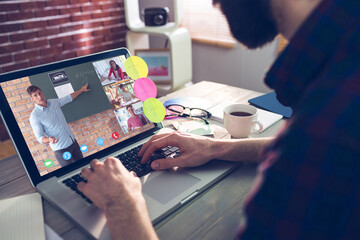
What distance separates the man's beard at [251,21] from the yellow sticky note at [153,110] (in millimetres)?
325

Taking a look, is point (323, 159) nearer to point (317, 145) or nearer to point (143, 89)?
point (317, 145)

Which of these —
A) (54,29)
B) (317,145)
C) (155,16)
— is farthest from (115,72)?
(54,29)

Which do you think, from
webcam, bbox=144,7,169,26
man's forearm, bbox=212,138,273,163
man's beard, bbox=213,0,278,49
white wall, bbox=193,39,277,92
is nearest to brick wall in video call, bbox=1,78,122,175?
man's forearm, bbox=212,138,273,163

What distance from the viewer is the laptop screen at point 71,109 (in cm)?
69

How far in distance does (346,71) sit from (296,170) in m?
0.12

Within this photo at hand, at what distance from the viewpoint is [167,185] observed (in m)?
0.69

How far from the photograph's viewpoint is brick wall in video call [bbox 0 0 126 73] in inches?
89.3

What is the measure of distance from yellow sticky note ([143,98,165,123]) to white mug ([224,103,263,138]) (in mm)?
208

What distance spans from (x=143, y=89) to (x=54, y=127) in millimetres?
299

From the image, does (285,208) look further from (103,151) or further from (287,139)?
(103,151)

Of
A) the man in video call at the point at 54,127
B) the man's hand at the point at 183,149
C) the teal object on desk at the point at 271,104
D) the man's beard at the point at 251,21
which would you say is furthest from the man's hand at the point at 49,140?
the teal object on desk at the point at 271,104

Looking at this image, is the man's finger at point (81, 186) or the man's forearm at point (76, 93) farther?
the man's forearm at point (76, 93)

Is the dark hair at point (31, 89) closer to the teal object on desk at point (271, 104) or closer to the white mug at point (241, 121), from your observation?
the white mug at point (241, 121)

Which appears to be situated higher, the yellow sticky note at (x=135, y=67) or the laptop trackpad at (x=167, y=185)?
the yellow sticky note at (x=135, y=67)
